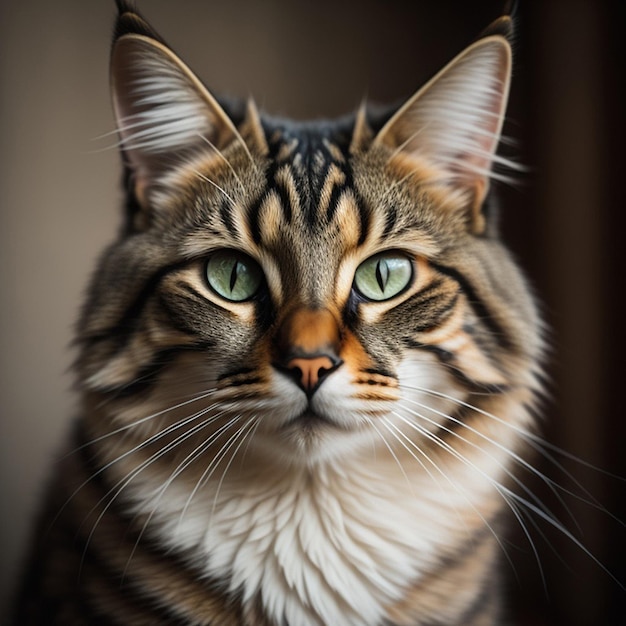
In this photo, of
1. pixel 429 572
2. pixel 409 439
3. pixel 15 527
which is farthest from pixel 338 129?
pixel 15 527

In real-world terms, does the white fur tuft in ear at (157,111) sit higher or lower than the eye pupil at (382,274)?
higher

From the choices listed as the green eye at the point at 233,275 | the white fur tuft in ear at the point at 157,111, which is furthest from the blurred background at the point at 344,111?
the green eye at the point at 233,275

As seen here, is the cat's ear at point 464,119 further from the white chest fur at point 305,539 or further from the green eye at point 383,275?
the white chest fur at point 305,539

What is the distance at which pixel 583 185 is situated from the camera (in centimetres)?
104

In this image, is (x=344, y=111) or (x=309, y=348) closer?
(x=309, y=348)

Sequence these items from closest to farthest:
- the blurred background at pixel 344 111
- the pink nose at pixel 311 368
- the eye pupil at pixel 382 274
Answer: the pink nose at pixel 311 368 → the eye pupil at pixel 382 274 → the blurred background at pixel 344 111

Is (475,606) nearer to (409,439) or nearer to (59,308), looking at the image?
(409,439)

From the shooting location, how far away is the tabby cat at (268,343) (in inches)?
28.8

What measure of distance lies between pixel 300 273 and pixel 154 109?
25 centimetres

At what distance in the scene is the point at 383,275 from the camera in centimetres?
76

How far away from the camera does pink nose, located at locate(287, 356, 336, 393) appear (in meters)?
0.65

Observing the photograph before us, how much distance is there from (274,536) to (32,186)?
0.51 meters

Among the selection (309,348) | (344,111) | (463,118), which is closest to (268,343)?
(309,348)

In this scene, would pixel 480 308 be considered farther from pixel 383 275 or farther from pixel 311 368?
pixel 311 368
